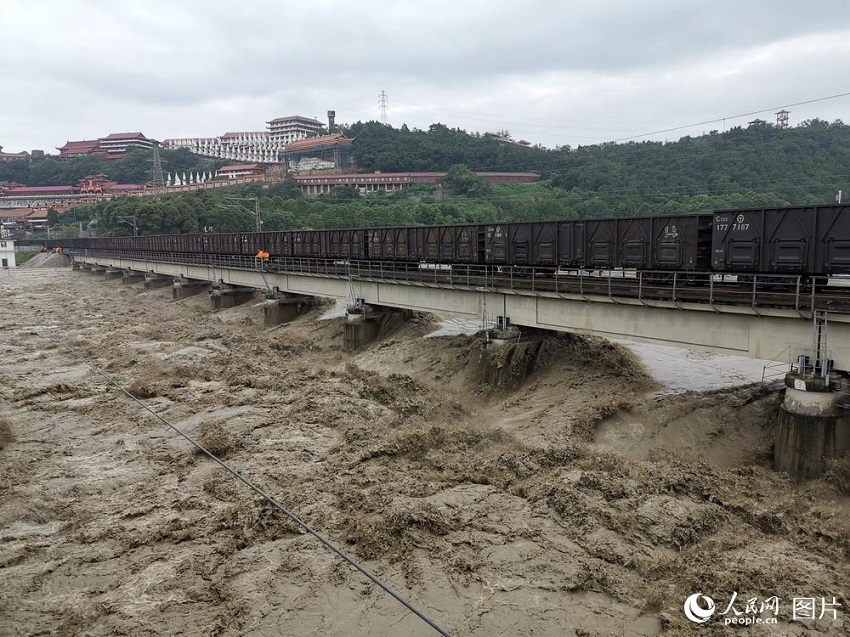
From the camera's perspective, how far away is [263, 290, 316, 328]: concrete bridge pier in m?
41.3

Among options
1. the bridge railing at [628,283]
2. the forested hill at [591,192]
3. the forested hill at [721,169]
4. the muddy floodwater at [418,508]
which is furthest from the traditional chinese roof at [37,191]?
the muddy floodwater at [418,508]

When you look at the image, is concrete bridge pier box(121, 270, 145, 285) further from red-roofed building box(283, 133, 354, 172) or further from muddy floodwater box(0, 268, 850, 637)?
red-roofed building box(283, 133, 354, 172)

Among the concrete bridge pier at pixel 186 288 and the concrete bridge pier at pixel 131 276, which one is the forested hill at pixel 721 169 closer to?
the concrete bridge pier at pixel 186 288

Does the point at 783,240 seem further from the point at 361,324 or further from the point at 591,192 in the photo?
the point at 591,192

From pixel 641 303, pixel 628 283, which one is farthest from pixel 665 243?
pixel 641 303

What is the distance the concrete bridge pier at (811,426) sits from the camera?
13414 mm

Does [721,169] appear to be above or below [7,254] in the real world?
above

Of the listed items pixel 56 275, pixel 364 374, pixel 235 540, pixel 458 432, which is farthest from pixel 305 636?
pixel 56 275

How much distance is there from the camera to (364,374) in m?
24.7

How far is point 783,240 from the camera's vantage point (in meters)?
16.5

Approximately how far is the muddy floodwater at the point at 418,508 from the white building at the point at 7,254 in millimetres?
112899

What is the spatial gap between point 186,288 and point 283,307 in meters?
25.1

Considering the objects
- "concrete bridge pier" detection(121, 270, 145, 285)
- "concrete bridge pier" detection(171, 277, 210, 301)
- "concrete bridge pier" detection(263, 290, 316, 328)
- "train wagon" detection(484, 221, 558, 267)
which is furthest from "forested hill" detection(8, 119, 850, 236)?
"train wagon" detection(484, 221, 558, 267)

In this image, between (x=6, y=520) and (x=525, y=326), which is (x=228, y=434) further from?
(x=525, y=326)
